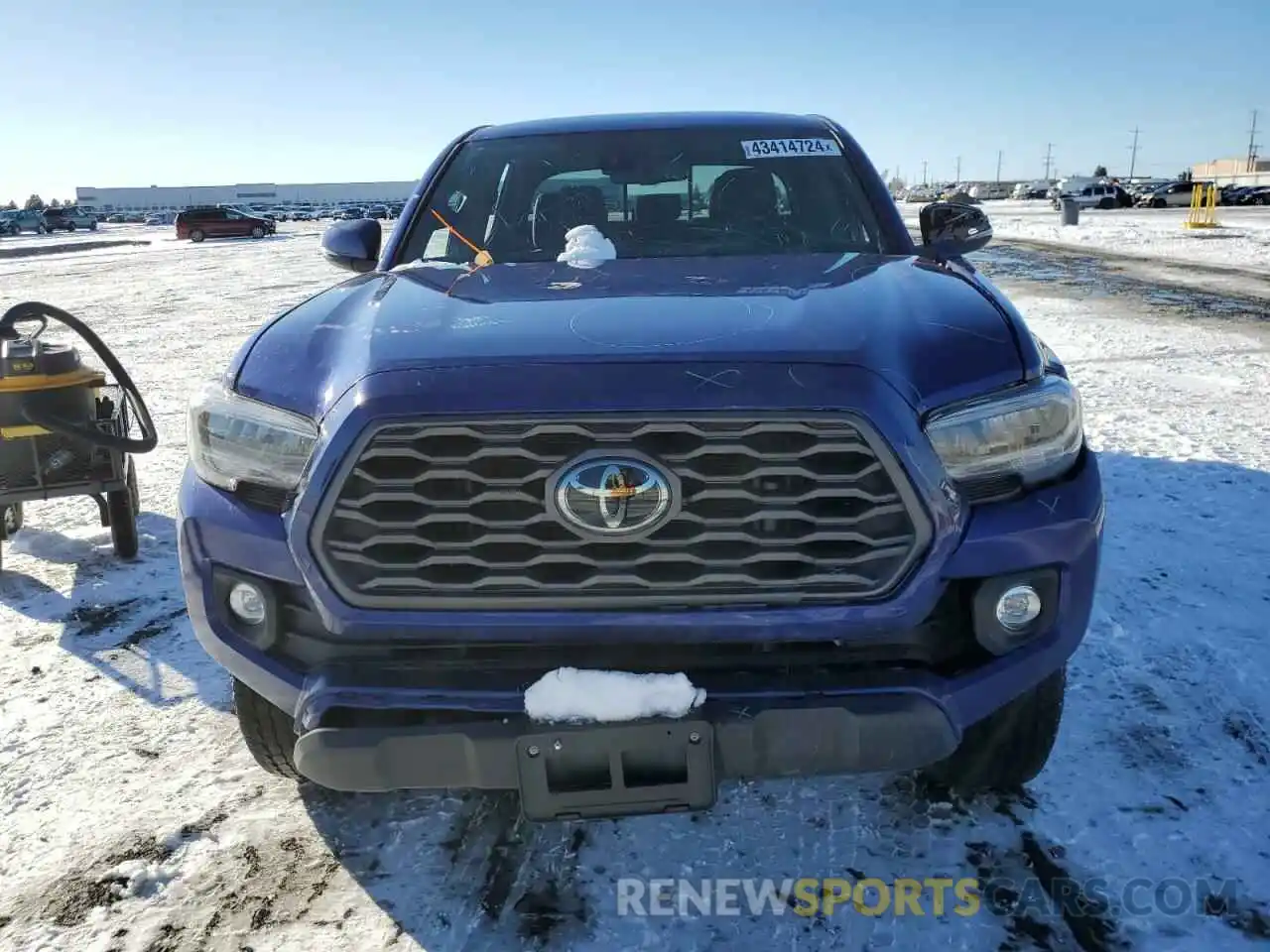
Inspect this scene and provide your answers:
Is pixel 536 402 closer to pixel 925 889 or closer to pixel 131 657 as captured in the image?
pixel 925 889

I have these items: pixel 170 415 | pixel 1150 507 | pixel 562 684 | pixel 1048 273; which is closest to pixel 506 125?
pixel 562 684

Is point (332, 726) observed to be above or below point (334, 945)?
above

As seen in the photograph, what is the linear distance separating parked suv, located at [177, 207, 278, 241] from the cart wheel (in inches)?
1864

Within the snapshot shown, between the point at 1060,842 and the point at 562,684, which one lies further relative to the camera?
the point at 1060,842

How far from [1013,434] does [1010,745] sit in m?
0.84

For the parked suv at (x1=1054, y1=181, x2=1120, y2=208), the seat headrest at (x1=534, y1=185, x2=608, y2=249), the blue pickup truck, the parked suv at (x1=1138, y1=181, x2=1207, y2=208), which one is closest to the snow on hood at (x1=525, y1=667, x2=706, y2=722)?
the blue pickup truck

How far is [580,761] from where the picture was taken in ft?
6.35

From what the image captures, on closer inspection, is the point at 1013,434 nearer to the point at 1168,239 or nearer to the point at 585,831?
the point at 585,831

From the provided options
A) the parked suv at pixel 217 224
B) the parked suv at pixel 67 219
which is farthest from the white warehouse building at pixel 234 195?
the parked suv at pixel 217 224

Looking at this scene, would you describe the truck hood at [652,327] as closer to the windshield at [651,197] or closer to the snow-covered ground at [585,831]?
the windshield at [651,197]

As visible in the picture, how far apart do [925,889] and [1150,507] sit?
10.1ft

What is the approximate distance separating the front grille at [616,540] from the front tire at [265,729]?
2.09ft

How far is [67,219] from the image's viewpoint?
6047cm

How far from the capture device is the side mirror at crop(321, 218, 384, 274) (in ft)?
11.6
